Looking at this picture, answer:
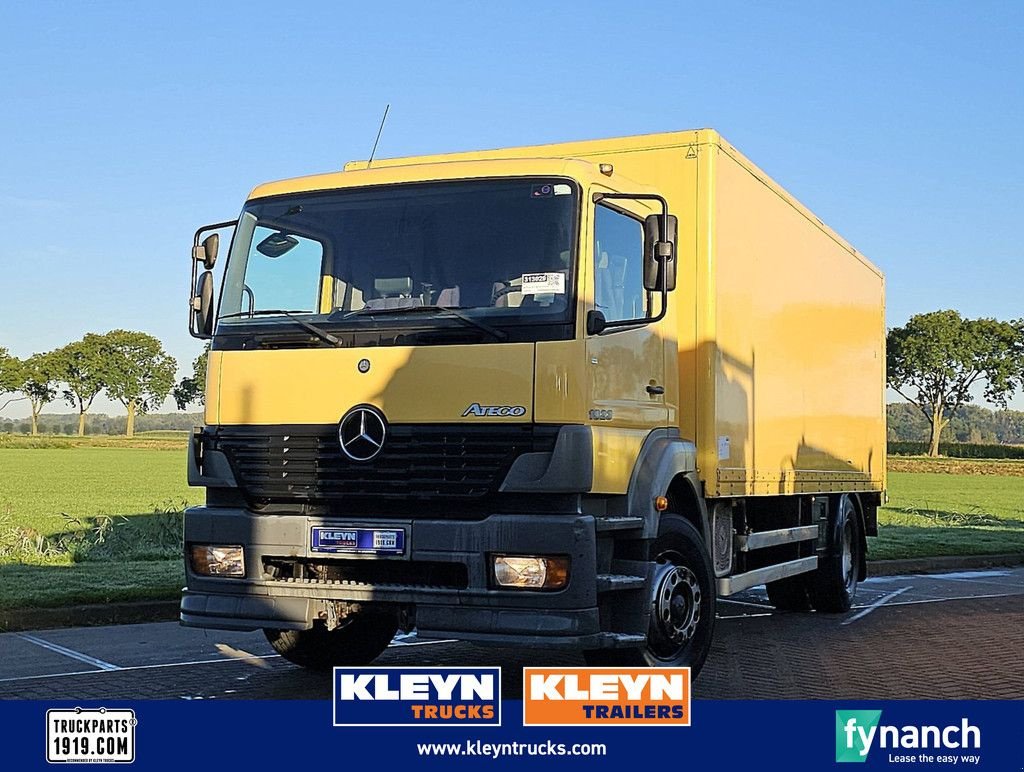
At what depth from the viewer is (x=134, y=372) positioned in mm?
147500

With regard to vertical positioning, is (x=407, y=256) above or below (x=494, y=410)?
above

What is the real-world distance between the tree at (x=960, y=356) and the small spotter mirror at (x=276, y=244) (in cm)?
10402

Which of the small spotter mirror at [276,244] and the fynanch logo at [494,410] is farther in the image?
the small spotter mirror at [276,244]

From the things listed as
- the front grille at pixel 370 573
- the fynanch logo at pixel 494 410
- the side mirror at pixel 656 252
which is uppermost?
the side mirror at pixel 656 252

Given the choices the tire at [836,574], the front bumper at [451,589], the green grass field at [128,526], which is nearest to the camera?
the front bumper at [451,589]

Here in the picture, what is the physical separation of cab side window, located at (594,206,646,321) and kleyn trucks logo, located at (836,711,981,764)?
99.7 inches

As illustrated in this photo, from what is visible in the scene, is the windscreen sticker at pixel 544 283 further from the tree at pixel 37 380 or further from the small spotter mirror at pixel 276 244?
the tree at pixel 37 380

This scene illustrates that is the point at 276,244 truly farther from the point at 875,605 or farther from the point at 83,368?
the point at 83,368

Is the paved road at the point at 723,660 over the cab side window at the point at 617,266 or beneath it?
beneath

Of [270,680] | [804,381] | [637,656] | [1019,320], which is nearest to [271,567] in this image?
[270,680]

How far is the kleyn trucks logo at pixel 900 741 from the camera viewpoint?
18.7 ft

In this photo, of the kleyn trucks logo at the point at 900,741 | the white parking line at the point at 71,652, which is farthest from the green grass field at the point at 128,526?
the kleyn trucks logo at the point at 900,741

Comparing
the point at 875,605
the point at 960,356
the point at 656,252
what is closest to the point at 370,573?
the point at 656,252

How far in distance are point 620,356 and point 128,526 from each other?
36.5ft
